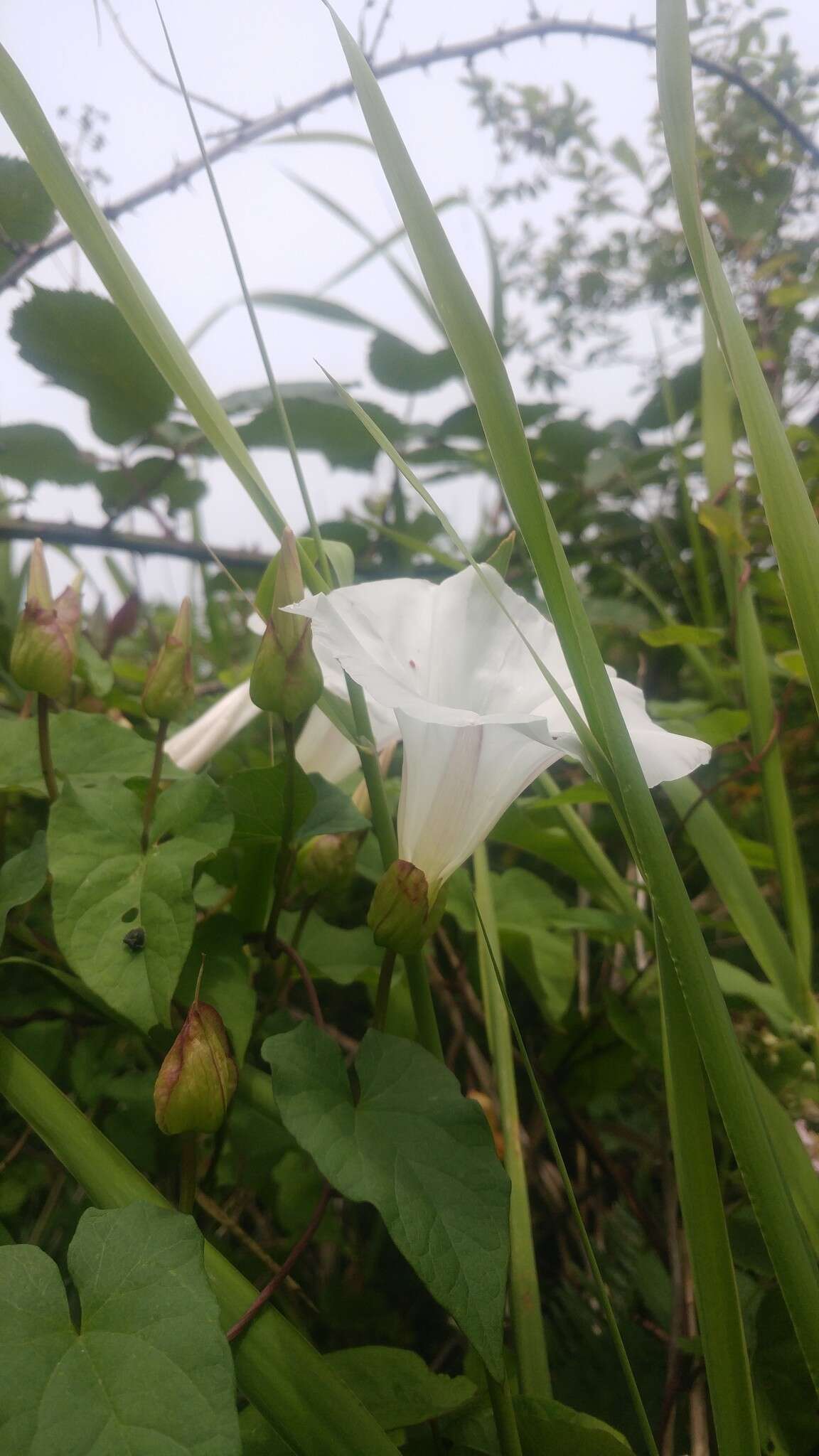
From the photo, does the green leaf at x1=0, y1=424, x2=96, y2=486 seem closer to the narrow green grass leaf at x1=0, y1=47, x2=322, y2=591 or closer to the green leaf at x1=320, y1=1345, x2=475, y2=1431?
the narrow green grass leaf at x1=0, y1=47, x2=322, y2=591

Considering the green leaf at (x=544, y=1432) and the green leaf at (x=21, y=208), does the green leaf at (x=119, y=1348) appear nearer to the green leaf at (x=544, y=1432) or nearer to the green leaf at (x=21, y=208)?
the green leaf at (x=544, y=1432)

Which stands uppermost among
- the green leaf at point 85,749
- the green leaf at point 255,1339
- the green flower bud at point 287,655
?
the green flower bud at point 287,655

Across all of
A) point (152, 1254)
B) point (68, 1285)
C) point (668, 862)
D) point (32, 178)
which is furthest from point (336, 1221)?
point (32, 178)

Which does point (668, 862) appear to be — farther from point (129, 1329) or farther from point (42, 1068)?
point (42, 1068)

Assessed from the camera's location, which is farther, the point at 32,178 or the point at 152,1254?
the point at 32,178

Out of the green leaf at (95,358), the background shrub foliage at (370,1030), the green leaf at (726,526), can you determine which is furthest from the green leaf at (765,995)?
the green leaf at (95,358)

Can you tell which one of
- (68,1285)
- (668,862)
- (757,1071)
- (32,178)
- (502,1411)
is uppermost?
Answer: (32,178)
